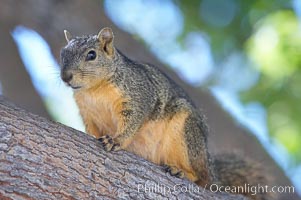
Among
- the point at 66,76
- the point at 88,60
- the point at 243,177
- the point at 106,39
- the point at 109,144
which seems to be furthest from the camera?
the point at 243,177

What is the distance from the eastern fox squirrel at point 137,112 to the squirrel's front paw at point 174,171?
5 centimetres

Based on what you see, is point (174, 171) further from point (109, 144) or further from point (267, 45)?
point (267, 45)

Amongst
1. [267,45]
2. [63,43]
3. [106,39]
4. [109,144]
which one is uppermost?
[267,45]

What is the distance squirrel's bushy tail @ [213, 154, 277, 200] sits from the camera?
426 cm

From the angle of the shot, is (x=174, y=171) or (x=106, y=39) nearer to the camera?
(x=174, y=171)

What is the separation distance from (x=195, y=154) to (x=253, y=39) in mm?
1832

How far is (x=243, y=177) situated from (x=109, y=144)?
123cm

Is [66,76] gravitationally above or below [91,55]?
below

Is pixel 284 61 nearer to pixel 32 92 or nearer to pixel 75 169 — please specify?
pixel 32 92

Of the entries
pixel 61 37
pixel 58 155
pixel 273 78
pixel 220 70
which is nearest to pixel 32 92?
pixel 61 37

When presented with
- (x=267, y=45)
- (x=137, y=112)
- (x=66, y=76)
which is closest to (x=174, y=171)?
(x=137, y=112)

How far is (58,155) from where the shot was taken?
3.09 m

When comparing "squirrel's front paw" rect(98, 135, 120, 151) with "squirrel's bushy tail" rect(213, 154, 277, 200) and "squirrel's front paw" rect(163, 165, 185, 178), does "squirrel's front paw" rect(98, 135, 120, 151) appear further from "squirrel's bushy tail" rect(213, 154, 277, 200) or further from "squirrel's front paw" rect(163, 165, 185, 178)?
"squirrel's bushy tail" rect(213, 154, 277, 200)

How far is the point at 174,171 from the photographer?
367 centimetres
